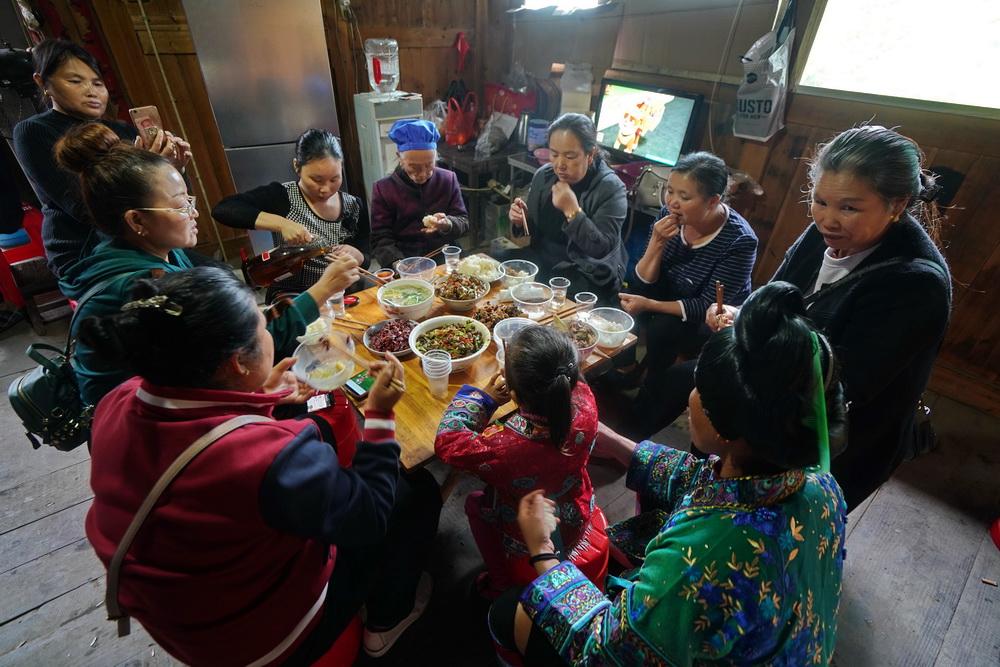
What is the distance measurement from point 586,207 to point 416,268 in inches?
50.8

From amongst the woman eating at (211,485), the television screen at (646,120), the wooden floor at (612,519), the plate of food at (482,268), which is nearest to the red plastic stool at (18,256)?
the wooden floor at (612,519)

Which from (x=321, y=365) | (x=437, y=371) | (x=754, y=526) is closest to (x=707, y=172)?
(x=437, y=371)

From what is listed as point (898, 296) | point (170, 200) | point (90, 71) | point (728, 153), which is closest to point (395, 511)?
point (170, 200)

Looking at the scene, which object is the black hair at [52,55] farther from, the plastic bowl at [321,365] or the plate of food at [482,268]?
the plate of food at [482,268]

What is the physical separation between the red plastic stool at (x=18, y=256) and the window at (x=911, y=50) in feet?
21.0

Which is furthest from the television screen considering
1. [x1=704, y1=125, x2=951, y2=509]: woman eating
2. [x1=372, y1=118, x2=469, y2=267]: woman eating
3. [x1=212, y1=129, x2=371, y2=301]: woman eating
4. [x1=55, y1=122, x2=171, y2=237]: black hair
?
[x1=55, y1=122, x2=171, y2=237]: black hair

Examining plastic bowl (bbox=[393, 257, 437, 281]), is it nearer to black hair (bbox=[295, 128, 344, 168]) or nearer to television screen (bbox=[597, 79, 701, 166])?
black hair (bbox=[295, 128, 344, 168])

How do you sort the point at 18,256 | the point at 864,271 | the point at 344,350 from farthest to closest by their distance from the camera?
the point at 18,256
the point at 344,350
the point at 864,271

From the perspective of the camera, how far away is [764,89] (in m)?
3.61

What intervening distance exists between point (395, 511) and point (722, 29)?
4.58 m

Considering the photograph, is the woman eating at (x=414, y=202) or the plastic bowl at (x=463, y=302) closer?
the plastic bowl at (x=463, y=302)

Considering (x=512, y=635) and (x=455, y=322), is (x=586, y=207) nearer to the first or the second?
(x=455, y=322)

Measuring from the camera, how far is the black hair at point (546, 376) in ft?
4.46

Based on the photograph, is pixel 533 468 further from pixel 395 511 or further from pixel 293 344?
pixel 293 344
